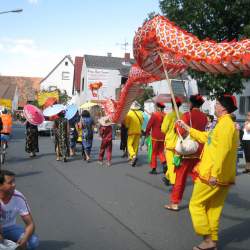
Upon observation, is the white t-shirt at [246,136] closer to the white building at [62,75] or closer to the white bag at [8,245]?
the white bag at [8,245]

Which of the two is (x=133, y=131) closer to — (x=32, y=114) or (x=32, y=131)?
(x=32, y=114)

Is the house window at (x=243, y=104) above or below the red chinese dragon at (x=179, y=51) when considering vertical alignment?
below

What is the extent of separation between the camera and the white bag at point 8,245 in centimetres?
427

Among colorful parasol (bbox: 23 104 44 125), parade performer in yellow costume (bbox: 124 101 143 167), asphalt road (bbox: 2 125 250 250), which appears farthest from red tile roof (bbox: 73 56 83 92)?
asphalt road (bbox: 2 125 250 250)

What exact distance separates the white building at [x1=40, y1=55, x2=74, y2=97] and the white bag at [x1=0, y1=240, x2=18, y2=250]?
220 ft

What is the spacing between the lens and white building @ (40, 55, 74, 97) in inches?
2798

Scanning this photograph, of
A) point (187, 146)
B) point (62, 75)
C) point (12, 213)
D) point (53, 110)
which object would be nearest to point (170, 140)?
point (187, 146)

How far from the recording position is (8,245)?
435 cm

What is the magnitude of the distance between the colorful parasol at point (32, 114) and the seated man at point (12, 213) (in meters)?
10.1

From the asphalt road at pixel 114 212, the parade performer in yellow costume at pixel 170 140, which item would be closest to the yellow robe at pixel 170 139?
the parade performer in yellow costume at pixel 170 140

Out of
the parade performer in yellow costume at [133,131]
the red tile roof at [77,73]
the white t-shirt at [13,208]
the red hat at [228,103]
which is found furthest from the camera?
the red tile roof at [77,73]

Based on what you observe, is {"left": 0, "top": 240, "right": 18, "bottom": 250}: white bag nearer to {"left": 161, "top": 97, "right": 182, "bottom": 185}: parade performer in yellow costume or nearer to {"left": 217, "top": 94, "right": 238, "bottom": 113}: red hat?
{"left": 217, "top": 94, "right": 238, "bottom": 113}: red hat

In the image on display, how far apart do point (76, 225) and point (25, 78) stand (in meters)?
91.4

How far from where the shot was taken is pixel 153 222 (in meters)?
6.75
